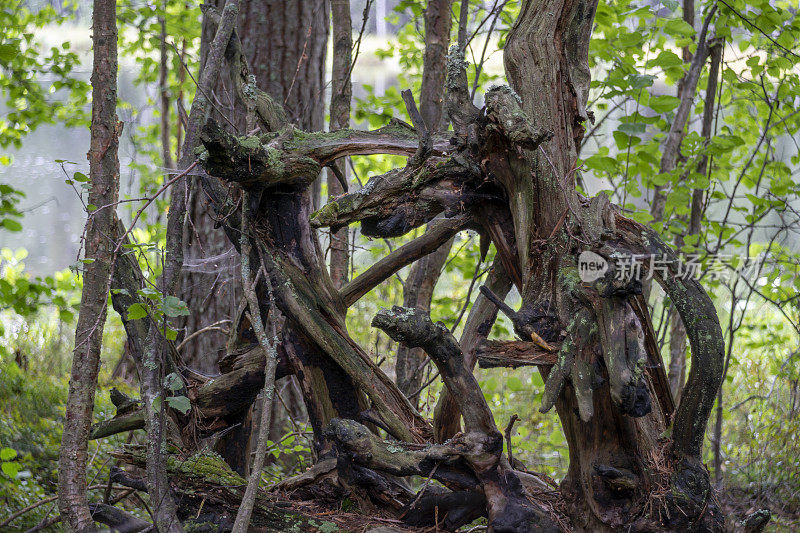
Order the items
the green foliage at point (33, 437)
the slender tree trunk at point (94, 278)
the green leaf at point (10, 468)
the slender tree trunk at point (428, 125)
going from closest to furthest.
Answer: the slender tree trunk at point (94, 278) < the green leaf at point (10, 468) < the green foliage at point (33, 437) < the slender tree trunk at point (428, 125)

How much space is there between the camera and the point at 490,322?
2393 mm

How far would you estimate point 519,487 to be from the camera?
2039 millimetres

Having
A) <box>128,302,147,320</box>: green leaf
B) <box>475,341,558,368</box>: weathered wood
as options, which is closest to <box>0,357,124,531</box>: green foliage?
<box>128,302,147,320</box>: green leaf

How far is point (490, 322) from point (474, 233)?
2.02m

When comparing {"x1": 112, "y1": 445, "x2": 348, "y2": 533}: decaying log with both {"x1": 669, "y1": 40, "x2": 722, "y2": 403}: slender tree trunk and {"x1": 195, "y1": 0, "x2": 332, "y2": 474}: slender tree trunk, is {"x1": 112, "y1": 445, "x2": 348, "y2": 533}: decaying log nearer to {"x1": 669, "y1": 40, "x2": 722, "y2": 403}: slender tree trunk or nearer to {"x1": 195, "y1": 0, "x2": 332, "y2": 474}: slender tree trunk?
{"x1": 195, "y1": 0, "x2": 332, "y2": 474}: slender tree trunk

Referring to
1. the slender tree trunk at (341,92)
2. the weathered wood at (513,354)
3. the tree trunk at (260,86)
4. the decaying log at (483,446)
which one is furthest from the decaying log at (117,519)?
the slender tree trunk at (341,92)

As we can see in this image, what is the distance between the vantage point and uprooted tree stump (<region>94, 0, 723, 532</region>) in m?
1.90

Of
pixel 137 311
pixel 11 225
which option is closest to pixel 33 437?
pixel 11 225

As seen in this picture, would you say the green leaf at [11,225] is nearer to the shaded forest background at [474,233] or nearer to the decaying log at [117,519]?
the shaded forest background at [474,233]

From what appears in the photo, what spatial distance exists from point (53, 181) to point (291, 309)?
20.1ft

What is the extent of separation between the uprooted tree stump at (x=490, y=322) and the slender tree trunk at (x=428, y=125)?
1.10 metres

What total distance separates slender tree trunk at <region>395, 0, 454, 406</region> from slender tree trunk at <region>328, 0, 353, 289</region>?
0.45 meters

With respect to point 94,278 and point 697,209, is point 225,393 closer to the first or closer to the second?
point 94,278

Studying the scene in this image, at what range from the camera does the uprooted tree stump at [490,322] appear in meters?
1.90
